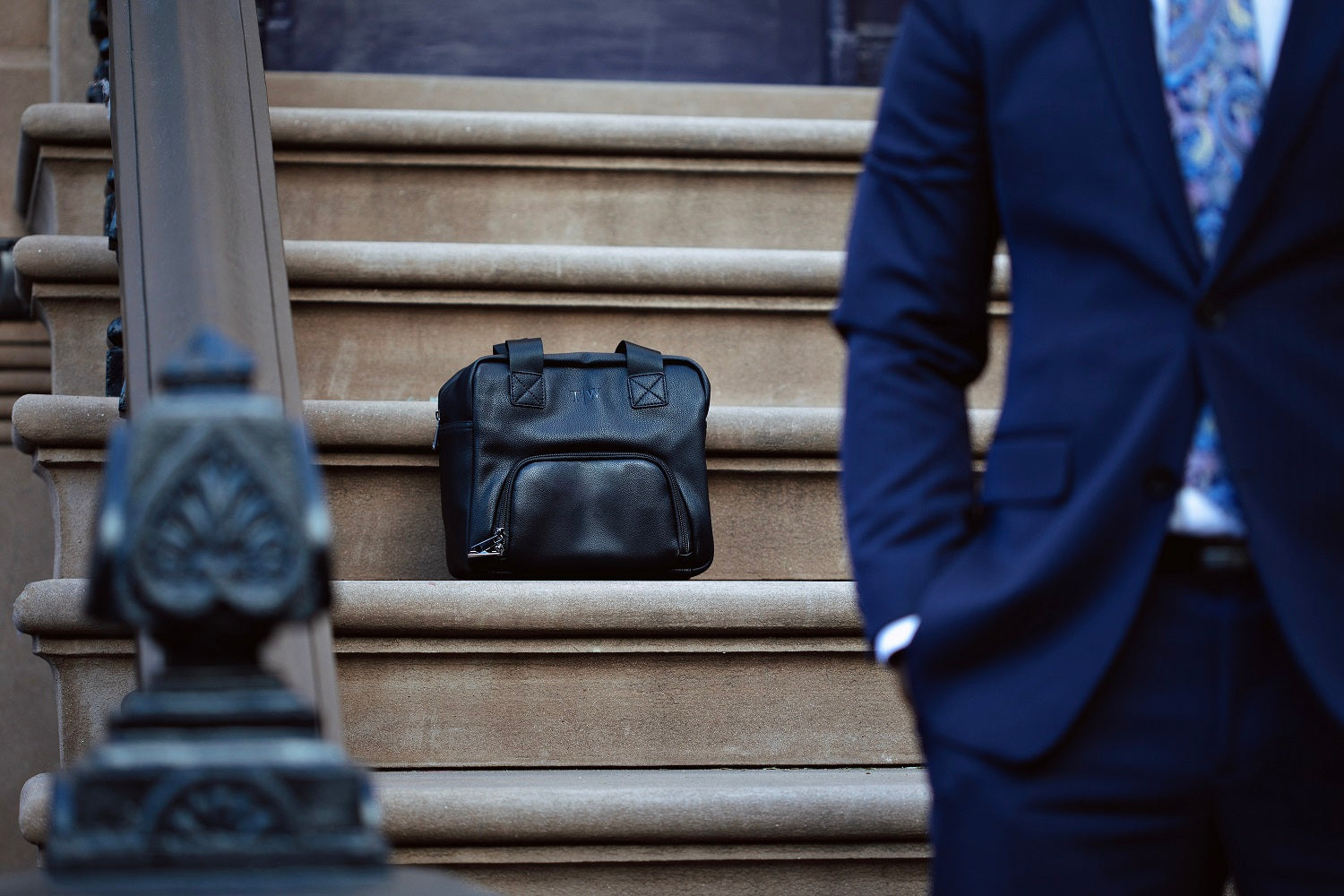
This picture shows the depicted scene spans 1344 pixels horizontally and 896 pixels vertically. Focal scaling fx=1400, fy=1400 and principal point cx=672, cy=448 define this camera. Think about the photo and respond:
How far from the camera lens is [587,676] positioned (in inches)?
70.2

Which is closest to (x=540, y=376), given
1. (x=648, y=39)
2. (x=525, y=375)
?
(x=525, y=375)

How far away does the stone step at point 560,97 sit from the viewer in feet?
9.96

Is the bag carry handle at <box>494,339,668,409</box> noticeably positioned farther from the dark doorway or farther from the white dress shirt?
the dark doorway

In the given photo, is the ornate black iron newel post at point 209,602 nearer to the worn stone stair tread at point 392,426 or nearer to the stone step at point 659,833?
the stone step at point 659,833

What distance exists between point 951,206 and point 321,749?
0.60m

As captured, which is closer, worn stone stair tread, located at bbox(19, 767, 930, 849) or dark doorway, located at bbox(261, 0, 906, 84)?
worn stone stair tread, located at bbox(19, 767, 930, 849)

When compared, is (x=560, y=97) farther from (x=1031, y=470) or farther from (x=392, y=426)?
(x=1031, y=470)

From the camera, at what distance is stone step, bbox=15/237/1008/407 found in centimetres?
218

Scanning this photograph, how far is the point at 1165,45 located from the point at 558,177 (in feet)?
5.88

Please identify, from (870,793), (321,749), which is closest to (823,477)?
(870,793)

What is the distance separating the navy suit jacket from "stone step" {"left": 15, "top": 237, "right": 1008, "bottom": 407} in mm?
1264

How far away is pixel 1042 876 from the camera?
33.6 inches

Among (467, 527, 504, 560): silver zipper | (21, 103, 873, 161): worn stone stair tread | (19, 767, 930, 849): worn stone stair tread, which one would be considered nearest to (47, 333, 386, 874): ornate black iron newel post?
(19, 767, 930, 849): worn stone stair tread

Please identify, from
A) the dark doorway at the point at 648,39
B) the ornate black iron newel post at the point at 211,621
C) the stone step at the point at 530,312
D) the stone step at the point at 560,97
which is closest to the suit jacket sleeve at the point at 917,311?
the ornate black iron newel post at the point at 211,621
